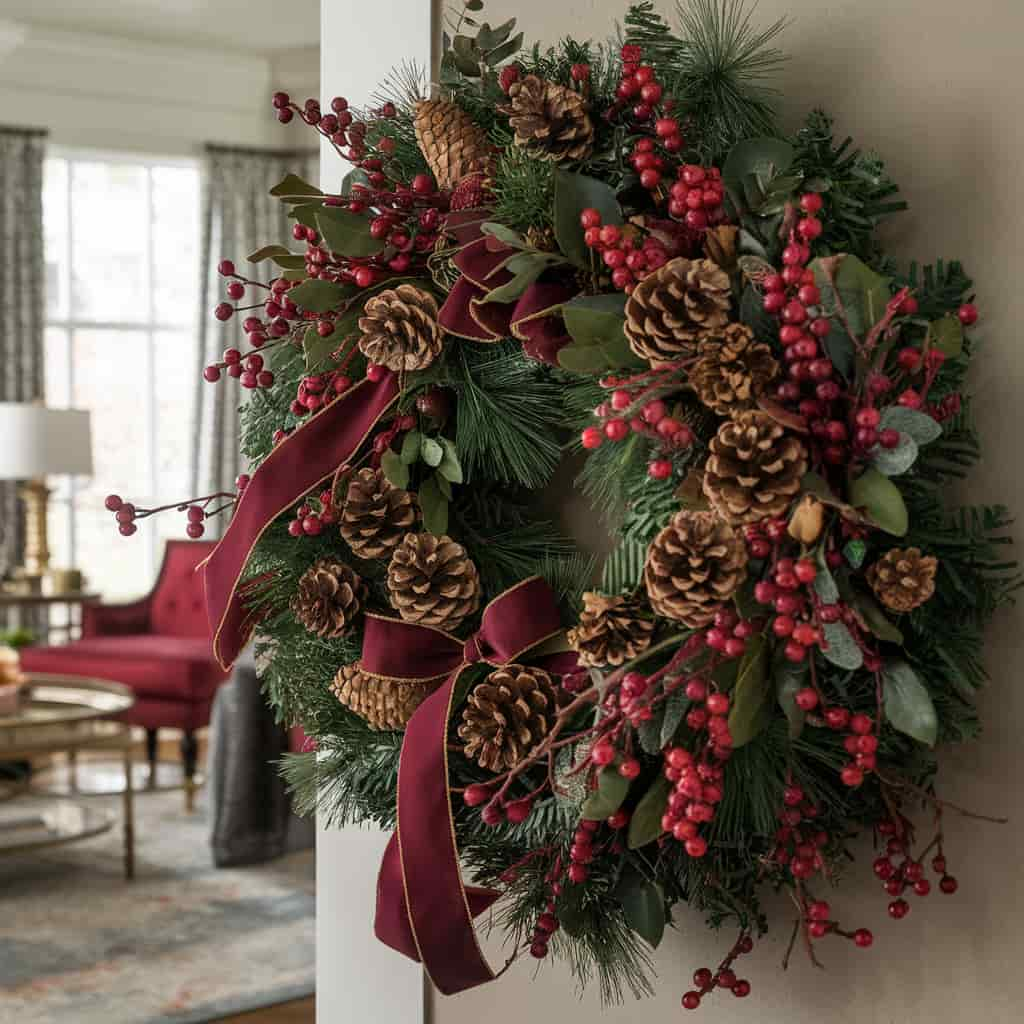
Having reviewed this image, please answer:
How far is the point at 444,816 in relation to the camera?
889mm

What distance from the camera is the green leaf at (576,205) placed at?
82 cm

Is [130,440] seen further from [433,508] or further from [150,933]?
[433,508]

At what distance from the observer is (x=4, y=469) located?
5191 millimetres

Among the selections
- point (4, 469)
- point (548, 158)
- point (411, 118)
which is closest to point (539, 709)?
point (548, 158)

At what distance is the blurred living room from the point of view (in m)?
4.13

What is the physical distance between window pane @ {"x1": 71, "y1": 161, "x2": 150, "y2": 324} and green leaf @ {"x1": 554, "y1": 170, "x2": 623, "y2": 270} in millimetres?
6043

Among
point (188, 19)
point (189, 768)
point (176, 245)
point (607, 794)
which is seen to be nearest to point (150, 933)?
point (189, 768)

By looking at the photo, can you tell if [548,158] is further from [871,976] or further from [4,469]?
[4,469]

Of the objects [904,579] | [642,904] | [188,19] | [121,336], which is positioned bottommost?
[642,904]

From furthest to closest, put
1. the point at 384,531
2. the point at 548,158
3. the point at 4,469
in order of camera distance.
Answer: the point at 4,469 → the point at 384,531 → the point at 548,158

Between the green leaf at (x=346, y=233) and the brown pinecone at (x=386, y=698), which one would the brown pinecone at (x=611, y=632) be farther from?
the green leaf at (x=346, y=233)

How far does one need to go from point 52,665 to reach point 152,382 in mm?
1809

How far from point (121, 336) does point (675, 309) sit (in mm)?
6165

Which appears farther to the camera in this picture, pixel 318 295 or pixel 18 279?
pixel 18 279
